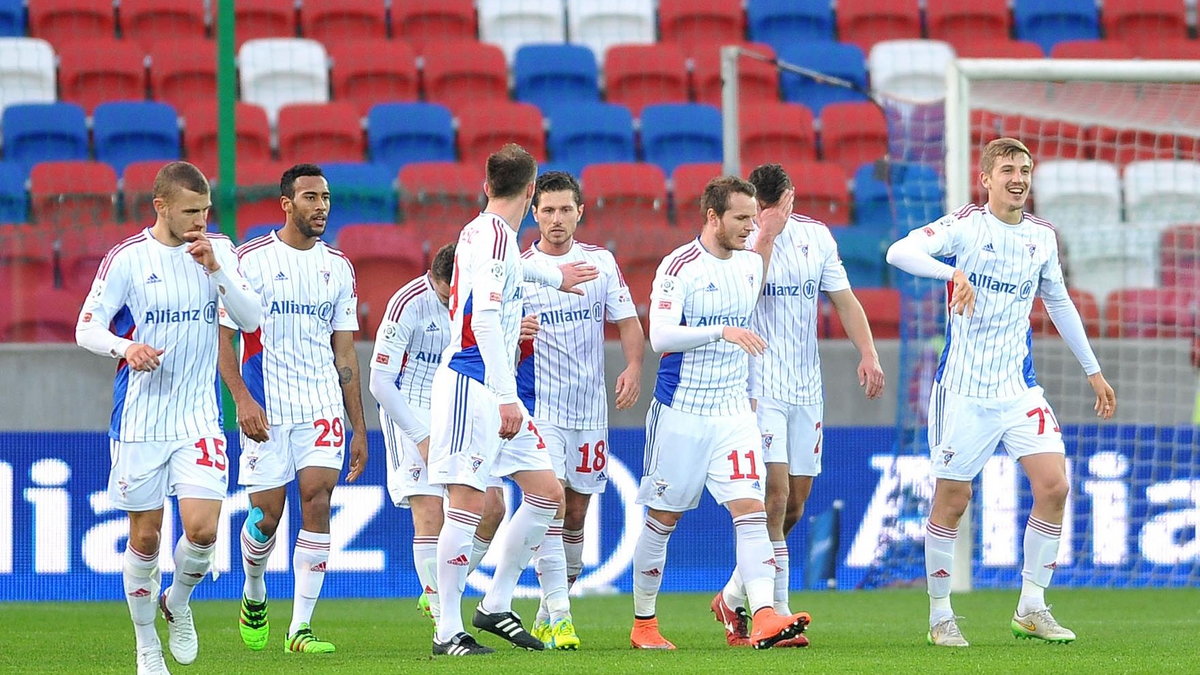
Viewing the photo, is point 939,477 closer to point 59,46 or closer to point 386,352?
point 386,352

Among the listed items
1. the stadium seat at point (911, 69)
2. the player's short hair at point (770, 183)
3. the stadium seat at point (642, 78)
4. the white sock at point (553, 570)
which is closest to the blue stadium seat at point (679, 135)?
the stadium seat at point (642, 78)

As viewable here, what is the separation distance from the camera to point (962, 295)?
712 cm

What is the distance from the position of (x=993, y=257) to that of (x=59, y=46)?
34.9ft

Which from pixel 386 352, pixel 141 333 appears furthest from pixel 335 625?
pixel 141 333

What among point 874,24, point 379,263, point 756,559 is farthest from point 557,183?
point 874,24

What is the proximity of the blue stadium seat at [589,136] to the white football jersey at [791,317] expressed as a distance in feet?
22.2

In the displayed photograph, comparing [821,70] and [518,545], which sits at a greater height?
[821,70]

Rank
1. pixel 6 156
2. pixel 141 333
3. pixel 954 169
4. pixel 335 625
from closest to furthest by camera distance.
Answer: pixel 141 333, pixel 335 625, pixel 954 169, pixel 6 156

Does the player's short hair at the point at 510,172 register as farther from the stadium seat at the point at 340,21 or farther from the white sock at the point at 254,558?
the stadium seat at the point at 340,21

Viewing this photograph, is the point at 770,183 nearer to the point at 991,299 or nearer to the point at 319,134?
the point at 991,299

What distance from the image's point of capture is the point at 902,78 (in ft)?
53.4

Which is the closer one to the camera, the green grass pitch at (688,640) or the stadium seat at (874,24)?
the green grass pitch at (688,640)

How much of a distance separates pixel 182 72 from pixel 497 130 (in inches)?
116

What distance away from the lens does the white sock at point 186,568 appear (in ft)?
21.7
